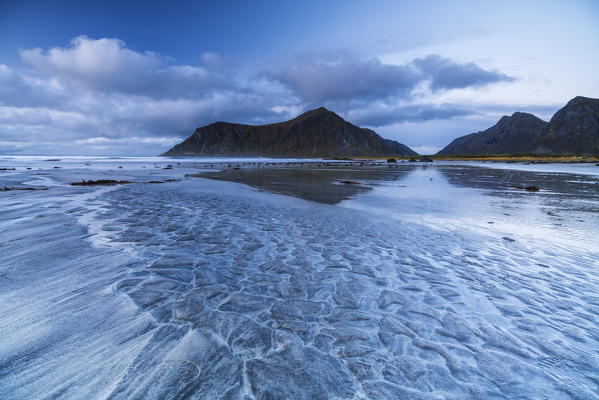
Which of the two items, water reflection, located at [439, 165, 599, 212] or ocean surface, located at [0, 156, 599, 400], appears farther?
water reflection, located at [439, 165, 599, 212]

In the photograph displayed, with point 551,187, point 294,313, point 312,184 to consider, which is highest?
point 294,313

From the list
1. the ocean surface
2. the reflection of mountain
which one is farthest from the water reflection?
the ocean surface

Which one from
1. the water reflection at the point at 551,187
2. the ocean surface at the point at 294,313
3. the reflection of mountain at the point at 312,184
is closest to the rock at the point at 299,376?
the ocean surface at the point at 294,313

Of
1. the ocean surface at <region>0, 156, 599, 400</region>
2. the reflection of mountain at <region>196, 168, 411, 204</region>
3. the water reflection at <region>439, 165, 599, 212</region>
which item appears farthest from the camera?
the reflection of mountain at <region>196, 168, 411, 204</region>

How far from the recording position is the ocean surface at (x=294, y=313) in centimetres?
314

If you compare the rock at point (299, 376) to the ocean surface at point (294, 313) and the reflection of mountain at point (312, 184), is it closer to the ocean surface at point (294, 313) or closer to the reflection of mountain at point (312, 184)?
the ocean surface at point (294, 313)

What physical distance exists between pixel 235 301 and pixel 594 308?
644 centimetres

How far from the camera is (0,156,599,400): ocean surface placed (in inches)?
123

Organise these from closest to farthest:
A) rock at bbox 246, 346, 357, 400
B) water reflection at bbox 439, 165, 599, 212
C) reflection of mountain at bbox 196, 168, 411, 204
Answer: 1. rock at bbox 246, 346, 357, 400
2. water reflection at bbox 439, 165, 599, 212
3. reflection of mountain at bbox 196, 168, 411, 204

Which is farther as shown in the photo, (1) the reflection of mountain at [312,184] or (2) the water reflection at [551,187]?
(1) the reflection of mountain at [312,184]

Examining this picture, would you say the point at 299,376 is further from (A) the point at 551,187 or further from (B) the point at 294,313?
(A) the point at 551,187

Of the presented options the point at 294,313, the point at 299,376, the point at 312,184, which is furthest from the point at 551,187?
the point at 299,376

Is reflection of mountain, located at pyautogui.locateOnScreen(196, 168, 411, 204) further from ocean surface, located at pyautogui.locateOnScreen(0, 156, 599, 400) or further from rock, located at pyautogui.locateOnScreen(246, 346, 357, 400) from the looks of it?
rock, located at pyautogui.locateOnScreen(246, 346, 357, 400)

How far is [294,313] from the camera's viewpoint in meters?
4.59
